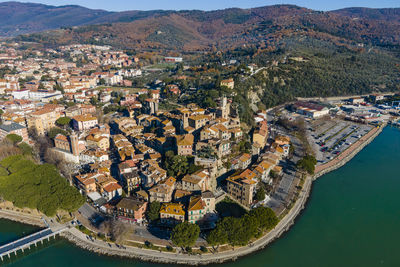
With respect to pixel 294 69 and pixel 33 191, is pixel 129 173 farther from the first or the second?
pixel 294 69

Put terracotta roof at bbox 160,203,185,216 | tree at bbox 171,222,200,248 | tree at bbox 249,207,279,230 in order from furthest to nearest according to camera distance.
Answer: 1. terracotta roof at bbox 160,203,185,216
2. tree at bbox 249,207,279,230
3. tree at bbox 171,222,200,248

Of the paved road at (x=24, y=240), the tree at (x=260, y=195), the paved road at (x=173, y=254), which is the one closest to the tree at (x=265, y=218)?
the paved road at (x=173, y=254)

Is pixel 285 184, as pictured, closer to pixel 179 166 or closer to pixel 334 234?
pixel 334 234

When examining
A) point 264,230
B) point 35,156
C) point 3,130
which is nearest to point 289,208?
point 264,230

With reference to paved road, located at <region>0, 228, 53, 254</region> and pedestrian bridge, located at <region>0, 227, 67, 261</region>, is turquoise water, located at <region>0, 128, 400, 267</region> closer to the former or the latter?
pedestrian bridge, located at <region>0, 227, 67, 261</region>

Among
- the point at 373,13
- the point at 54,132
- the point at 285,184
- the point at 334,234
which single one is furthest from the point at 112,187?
the point at 373,13

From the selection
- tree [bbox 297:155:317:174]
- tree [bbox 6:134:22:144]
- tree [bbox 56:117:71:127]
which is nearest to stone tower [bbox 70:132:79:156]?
tree [bbox 6:134:22:144]

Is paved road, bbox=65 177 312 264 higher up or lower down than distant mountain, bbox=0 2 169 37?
lower down

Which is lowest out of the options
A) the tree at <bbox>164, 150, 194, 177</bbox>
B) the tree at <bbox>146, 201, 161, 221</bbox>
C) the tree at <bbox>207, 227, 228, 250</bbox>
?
the tree at <bbox>207, 227, 228, 250</bbox>

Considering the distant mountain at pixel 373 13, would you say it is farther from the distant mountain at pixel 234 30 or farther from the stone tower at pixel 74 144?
the stone tower at pixel 74 144
